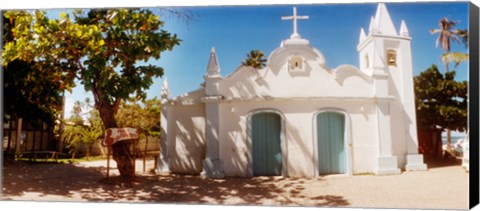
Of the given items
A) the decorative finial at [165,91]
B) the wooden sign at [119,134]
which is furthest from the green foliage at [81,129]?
the decorative finial at [165,91]

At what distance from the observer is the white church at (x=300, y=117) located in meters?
6.71

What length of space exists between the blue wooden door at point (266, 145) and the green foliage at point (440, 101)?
111 inches

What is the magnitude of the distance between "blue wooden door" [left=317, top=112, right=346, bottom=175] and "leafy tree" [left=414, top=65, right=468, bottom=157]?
1514 mm

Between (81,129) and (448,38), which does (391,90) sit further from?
(81,129)

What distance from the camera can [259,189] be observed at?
6.16m

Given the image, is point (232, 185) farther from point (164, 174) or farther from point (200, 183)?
point (164, 174)

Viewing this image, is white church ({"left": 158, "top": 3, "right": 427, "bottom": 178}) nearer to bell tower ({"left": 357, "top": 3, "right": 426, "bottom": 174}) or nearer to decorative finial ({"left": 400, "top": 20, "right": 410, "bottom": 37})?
bell tower ({"left": 357, "top": 3, "right": 426, "bottom": 174})

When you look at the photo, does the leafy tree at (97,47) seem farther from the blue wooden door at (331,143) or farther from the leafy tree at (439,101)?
the leafy tree at (439,101)

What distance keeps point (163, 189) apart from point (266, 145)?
89.1 inches

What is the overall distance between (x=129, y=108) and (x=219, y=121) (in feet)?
6.55

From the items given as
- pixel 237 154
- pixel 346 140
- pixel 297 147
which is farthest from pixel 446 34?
pixel 237 154

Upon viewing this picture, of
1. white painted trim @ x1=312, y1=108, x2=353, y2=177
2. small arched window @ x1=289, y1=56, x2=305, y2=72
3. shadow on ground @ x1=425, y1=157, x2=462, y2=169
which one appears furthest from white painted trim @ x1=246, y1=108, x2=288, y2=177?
shadow on ground @ x1=425, y1=157, x2=462, y2=169

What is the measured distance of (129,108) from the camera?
23.6 feet

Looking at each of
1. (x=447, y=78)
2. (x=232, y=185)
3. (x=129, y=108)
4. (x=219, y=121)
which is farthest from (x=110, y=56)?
(x=447, y=78)
